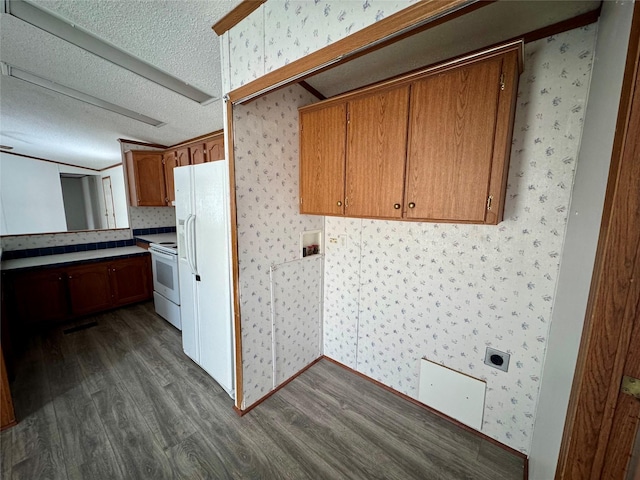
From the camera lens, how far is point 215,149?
2.88m

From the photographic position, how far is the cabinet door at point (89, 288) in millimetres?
3043

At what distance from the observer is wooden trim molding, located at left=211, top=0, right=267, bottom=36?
3.93 ft

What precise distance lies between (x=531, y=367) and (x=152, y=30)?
2.87m

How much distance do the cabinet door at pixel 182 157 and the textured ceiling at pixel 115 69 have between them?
20cm

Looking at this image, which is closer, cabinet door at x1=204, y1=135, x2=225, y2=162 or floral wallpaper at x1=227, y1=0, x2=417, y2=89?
floral wallpaper at x1=227, y1=0, x2=417, y2=89

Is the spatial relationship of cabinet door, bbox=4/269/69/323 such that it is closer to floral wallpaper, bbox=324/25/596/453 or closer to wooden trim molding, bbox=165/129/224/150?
wooden trim molding, bbox=165/129/224/150

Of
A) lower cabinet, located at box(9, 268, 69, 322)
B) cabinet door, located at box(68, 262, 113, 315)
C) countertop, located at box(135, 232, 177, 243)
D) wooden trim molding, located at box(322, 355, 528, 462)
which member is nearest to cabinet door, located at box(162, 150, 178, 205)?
countertop, located at box(135, 232, 177, 243)

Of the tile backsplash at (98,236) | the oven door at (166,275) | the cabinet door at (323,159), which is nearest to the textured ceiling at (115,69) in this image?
the cabinet door at (323,159)

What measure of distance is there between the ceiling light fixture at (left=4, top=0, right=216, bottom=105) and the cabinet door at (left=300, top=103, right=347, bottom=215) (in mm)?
1059

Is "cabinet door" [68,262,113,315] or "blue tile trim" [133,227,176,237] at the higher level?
"blue tile trim" [133,227,176,237]

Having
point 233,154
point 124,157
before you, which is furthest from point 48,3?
point 124,157

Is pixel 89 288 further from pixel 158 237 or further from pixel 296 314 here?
pixel 296 314

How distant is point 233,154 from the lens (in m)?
1.58

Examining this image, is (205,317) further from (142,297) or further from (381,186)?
(142,297)
